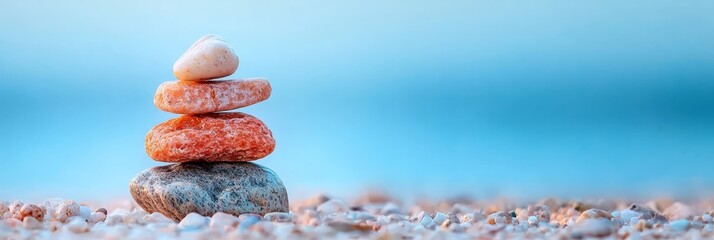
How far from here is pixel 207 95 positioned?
6.20 meters

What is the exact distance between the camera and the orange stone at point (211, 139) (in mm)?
6145

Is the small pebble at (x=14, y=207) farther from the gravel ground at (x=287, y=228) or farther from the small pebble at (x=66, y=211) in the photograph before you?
the small pebble at (x=66, y=211)

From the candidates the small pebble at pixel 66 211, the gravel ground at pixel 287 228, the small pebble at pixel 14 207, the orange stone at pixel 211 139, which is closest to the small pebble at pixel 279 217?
the gravel ground at pixel 287 228

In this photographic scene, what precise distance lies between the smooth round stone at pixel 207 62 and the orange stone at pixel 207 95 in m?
0.08

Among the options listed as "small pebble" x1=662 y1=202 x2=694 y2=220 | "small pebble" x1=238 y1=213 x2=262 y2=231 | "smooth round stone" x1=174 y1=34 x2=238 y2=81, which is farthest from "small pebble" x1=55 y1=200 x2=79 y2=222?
"small pebble" x1=662 y1=202 x2=694 y2=220

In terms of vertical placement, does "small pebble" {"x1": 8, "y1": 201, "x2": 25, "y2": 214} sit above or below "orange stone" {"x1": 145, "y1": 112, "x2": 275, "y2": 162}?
below

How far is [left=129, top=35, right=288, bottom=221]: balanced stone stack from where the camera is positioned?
6.12 metres

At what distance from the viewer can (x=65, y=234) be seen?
4.50 metres

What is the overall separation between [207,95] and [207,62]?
246mm

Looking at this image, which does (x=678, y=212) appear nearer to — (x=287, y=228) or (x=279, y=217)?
(x=279, y=217)

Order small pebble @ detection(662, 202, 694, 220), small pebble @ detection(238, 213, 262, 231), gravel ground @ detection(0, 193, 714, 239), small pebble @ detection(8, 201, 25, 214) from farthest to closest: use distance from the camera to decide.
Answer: small pebble @ detection(662, 202, 694, 220) < small pebble @ detection(8, 201, 25, 214) < small pebble @ detection(238, 213, 262, 231) < gravel ground @ detection(0, 193, 714, 239)

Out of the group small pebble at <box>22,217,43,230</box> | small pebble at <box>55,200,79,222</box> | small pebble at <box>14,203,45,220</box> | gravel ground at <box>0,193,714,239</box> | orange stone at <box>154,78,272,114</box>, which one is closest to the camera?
gravel ground at <box>0,193,714,239</box>

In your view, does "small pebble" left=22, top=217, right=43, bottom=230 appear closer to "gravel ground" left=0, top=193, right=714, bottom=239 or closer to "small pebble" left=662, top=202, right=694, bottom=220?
"gravel ground" left=0, top=193, right=714, bottom=239

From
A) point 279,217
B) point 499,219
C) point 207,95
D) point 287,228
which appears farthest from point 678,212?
point 287,228
